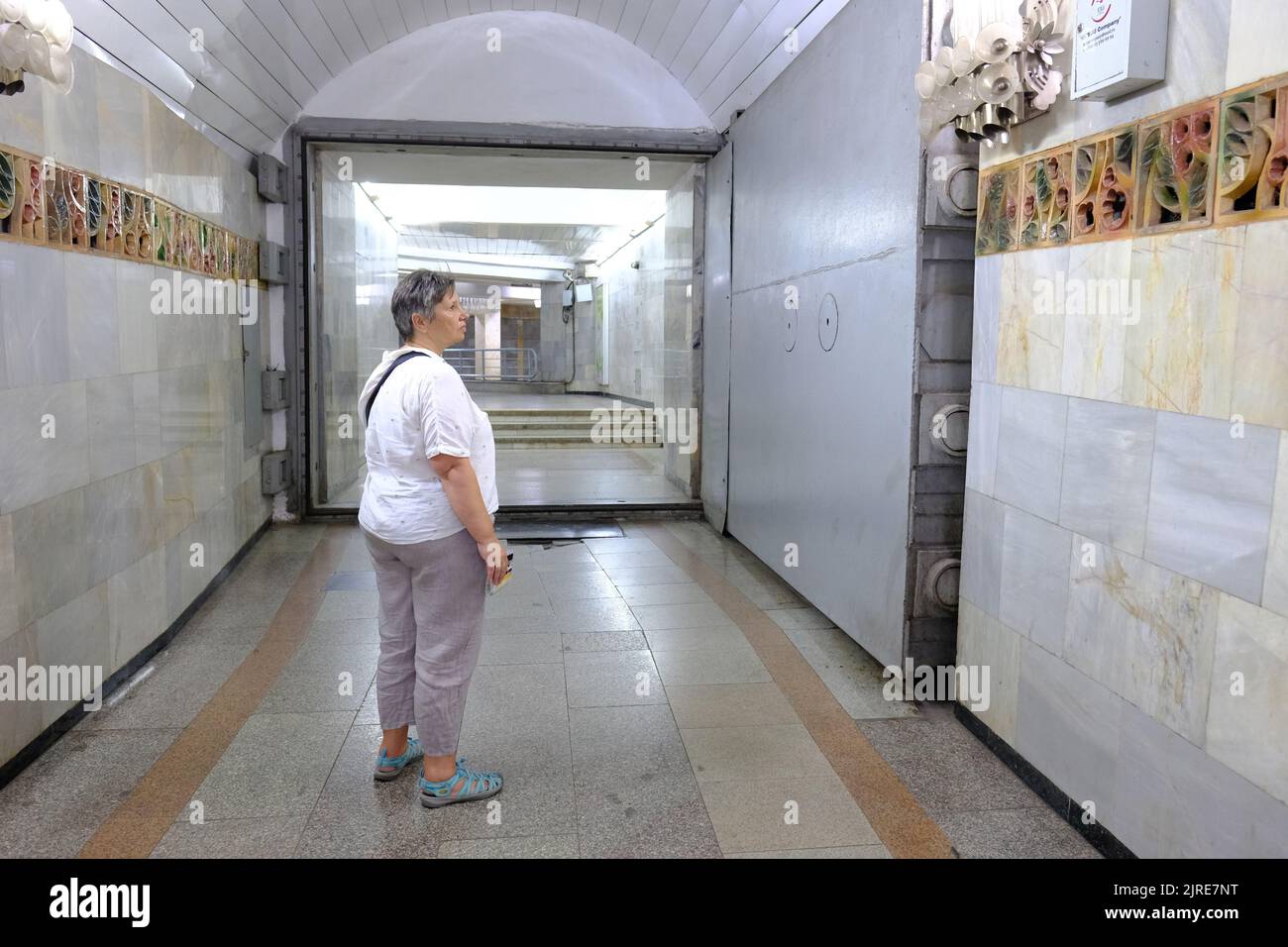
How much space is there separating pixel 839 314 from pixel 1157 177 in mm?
1971

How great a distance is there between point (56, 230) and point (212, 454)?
208 centimetres

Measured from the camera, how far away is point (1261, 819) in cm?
201

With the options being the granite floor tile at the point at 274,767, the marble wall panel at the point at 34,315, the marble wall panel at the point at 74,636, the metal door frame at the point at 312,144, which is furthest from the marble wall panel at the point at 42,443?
the metal door frame at the point at 312,144

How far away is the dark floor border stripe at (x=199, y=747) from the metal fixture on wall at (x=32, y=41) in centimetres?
200

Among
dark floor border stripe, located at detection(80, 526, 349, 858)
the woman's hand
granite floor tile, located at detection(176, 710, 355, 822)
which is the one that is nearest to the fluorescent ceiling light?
dark floor border stripe, located at detection(80, 526, 349, 858)

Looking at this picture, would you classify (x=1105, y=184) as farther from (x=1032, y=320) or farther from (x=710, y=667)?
(x=710, y=667)

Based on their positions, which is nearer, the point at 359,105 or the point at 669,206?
the point at 359,105

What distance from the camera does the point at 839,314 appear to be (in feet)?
14.0

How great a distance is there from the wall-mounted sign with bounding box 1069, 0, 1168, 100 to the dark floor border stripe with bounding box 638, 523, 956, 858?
1992mm

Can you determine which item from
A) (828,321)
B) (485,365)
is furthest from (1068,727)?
(485,365)

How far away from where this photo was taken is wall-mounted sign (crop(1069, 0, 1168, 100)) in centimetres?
228

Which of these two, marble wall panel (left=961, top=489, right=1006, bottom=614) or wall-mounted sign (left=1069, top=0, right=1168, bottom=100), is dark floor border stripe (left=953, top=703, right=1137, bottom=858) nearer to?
marble wall panel (left=961, top=489, right=1006, bottom=614)

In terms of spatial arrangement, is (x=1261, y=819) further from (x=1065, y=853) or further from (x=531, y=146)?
(x=531, y=146)

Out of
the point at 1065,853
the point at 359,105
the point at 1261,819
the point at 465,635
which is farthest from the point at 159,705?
the point at 359,105
